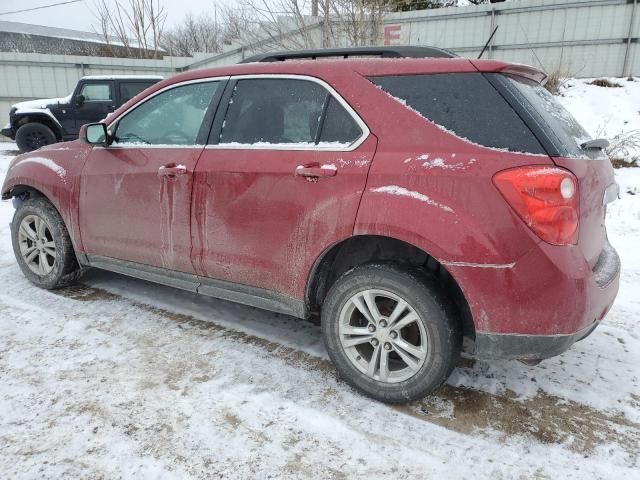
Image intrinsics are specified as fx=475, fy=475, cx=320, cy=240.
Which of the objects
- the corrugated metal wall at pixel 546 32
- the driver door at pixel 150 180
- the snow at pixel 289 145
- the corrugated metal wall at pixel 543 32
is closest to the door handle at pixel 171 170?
the driver door at pixel 150 180

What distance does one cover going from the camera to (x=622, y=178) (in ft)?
23.6

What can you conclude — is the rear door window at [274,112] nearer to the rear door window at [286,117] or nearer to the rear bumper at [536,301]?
the rear door window at [286,117]

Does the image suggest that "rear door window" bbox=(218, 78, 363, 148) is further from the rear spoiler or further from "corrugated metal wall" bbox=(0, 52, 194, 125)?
"corrugated metal wall" bbox=(0, 52, 194, 125)

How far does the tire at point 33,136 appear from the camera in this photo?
38.1 feet

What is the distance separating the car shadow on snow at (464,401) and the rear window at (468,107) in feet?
4.30

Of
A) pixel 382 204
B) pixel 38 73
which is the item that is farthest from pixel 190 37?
pixel 382 204

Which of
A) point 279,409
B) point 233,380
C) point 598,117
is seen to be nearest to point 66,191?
point 233,380

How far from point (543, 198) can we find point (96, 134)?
3.11 meters

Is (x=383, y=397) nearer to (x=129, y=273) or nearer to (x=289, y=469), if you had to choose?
(x=289, y=469)

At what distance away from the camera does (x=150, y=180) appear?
321 centimetres

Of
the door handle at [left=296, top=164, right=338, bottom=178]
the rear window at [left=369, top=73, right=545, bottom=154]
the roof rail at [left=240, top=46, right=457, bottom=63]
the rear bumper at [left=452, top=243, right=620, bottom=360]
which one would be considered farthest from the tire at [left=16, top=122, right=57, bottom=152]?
the rear bumper at [left=452, top=243, right=620, bottom=360]

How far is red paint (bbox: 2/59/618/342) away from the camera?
207 cm

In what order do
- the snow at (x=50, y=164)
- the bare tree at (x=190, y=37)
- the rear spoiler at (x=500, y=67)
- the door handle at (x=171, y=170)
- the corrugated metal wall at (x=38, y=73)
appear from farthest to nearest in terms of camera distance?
the bare tree at (x=190, y=37)
the corrugated metal wall at (x=38, y=73)
the snow at (x=50, y=164)
the door handle at (x=171, y=170)
the rear spoiler at (x=500, y=67)

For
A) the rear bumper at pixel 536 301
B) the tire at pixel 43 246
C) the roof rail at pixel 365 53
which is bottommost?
the tire at pixel 43 246
